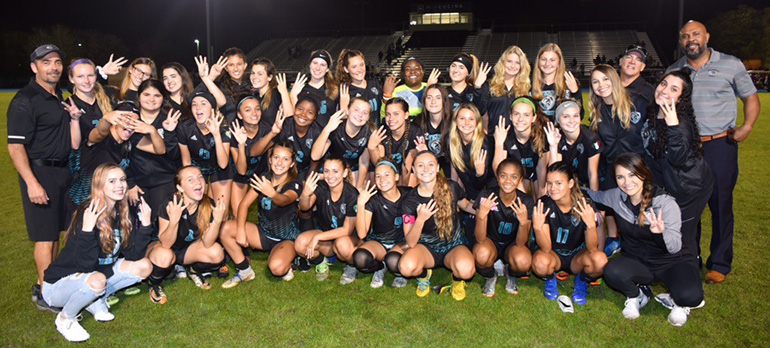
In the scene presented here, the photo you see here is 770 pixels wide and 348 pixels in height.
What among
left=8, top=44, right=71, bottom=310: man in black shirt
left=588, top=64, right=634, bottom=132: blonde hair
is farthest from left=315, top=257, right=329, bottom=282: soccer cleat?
left=588, top=64, right=634, bottom=132: blonde hair

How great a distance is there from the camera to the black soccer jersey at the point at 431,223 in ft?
15.8

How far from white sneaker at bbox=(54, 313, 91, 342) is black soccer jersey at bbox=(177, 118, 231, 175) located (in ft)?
6.49

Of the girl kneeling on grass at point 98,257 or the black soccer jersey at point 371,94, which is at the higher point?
the black soccer jersey at point 371,94

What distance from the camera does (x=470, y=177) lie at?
5.32 metres

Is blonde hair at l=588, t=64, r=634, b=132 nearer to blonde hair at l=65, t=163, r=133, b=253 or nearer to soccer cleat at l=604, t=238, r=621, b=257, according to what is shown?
soccer cleat at l=604, t=238, r=621, b=257

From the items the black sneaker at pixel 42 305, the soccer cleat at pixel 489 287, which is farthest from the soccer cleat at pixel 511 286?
the black sneaker at pixel 42 305

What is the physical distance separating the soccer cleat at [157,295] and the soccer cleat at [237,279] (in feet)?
1.70

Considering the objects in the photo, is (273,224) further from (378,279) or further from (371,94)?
(371,94)

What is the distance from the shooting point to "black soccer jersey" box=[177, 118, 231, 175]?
536 centimetres

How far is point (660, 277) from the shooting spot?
4.31 m

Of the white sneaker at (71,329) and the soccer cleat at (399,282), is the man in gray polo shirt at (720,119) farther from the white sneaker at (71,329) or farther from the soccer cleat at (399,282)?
the white sneaker at (71,329)

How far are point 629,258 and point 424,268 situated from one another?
Result: 1.72 m

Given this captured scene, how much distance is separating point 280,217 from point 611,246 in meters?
3.32

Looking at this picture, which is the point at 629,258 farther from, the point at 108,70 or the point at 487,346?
the point at 108,70
